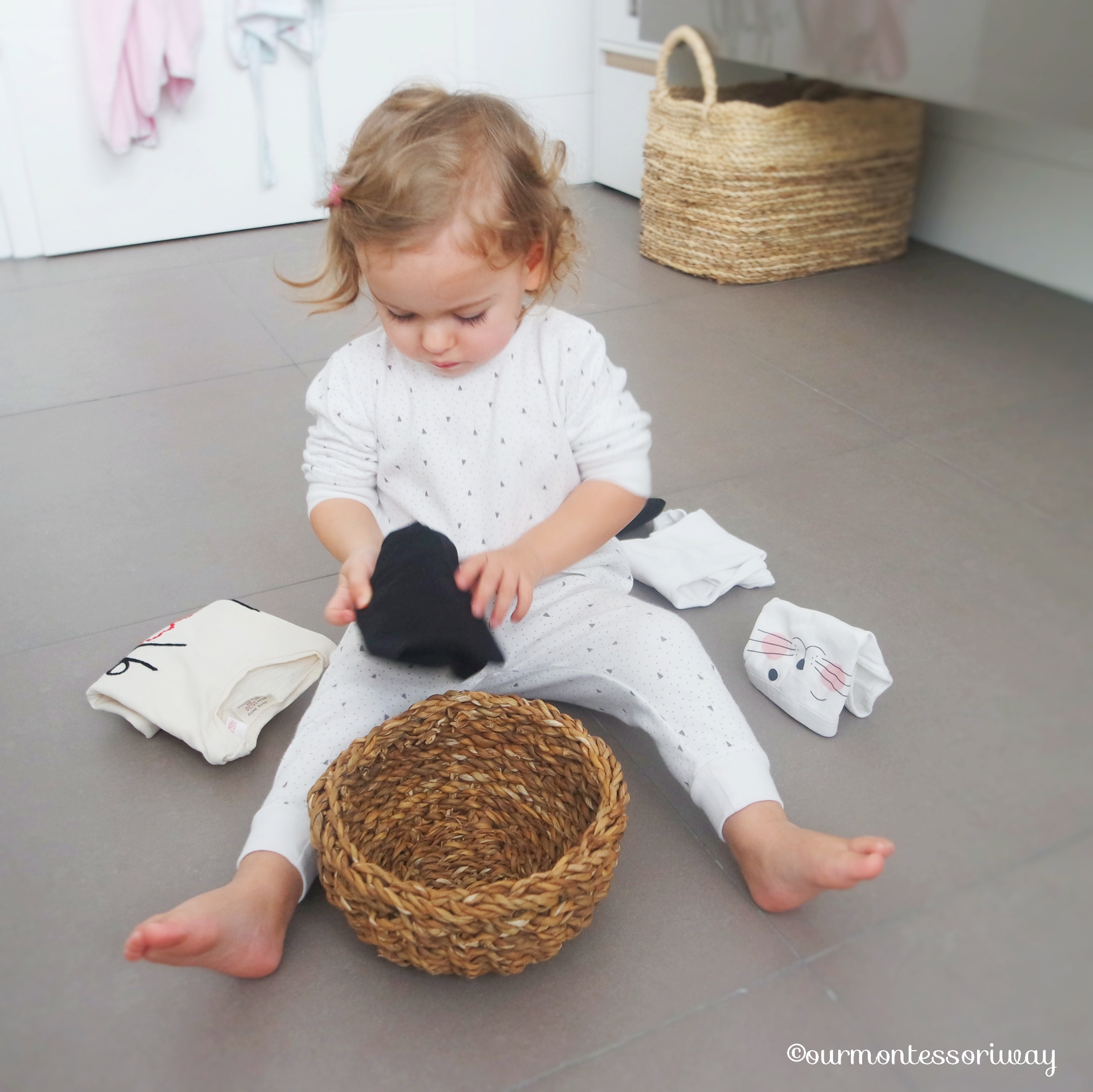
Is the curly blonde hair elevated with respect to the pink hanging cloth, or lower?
elevated

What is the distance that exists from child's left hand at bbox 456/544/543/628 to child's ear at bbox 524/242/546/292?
0.74ft

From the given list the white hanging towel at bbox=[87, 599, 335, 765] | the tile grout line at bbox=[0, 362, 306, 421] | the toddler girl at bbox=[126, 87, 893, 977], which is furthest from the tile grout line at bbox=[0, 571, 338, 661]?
the tile grout line at bbox=[0, 362, 306, 421]

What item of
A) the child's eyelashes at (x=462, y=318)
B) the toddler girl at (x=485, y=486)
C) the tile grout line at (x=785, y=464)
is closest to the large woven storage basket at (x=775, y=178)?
the tile grout line at (x=785, y=464)

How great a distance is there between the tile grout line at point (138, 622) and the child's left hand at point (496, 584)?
44cm

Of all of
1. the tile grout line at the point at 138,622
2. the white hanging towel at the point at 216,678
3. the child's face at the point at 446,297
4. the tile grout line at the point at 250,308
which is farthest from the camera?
the tile grout line at the point at 250,308

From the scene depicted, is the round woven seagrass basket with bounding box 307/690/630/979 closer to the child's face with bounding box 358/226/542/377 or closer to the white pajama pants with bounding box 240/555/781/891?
the white pajama pants with bounding box 240/555/781/891

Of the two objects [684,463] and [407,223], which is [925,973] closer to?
[407,223]

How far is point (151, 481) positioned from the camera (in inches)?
55.1

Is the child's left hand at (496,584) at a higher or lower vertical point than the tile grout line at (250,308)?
higher

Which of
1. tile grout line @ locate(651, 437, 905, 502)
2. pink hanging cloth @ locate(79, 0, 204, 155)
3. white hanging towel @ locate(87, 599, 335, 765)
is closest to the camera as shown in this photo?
white hanging towel @ locate(87, 599, 335, 765)

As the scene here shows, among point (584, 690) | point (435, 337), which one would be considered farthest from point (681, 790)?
point (435, 337)

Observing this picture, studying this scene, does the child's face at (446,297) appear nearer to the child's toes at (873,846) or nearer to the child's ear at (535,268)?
the child's ear at (535,268)

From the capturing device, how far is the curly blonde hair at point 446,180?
0.76 metres

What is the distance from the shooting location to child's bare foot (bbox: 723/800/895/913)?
2.33ft
